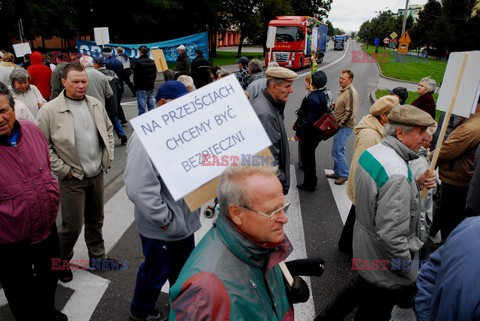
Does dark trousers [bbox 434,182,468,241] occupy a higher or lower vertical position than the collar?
lower

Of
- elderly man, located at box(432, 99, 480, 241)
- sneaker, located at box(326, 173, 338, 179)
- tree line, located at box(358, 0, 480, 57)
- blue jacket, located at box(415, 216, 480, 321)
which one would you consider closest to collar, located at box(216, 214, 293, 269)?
blue jacket, located at box(415, 216, 480, 321)

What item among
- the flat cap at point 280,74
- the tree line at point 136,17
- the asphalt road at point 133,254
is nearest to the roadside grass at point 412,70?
the tree line at point 136,17

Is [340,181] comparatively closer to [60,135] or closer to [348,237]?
[348,237]

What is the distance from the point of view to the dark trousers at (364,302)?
2.60 metres

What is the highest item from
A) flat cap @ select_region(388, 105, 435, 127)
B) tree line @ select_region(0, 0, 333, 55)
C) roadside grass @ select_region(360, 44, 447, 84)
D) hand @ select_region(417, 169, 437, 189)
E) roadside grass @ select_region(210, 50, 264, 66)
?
tree line @ select_region(0, 0, 333, 55)

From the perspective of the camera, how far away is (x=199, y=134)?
1.93 m

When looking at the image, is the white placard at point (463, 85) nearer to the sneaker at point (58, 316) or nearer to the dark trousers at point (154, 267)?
the dark trousers at point (154, 267)

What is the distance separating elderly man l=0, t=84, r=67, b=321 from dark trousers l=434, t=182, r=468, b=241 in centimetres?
409

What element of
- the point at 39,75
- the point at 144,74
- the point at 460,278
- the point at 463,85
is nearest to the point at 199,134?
the point at 460,278

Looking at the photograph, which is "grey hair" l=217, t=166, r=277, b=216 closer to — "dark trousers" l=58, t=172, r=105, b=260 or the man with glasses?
Result: the man with glasses

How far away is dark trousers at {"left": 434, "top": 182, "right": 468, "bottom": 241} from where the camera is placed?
3998 mm

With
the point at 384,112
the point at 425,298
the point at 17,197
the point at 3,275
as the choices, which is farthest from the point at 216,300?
the point at 384,112

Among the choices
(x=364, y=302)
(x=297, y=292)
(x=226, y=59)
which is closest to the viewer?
(x=297, y=292)

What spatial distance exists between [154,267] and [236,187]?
5.17 ft
